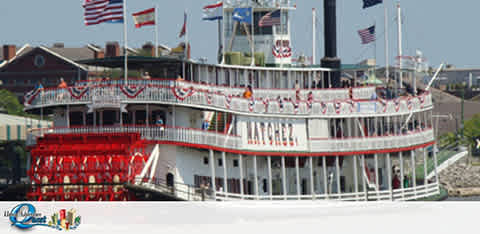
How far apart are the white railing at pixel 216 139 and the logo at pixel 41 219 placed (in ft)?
15.5

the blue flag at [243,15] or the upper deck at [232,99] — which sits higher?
the blue flag at [243,15]

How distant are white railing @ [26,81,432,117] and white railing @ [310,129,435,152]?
3.53ft

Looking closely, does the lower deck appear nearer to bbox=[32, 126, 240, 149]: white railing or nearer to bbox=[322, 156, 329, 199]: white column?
bbox=[322, 156, 329, 199]: white column

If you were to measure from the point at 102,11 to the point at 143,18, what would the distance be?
99.7 inches

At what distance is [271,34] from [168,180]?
14.0 metres

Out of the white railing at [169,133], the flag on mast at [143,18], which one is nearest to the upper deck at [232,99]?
the white railing at [169,133]

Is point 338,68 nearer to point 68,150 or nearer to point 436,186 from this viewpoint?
point 436,186

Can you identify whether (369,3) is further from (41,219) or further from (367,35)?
(41,219)

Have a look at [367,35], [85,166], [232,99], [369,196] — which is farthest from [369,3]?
[85,166]

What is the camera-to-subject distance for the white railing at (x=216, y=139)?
44.8m

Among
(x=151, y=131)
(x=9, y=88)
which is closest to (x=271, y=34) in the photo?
(x=151, y=131)

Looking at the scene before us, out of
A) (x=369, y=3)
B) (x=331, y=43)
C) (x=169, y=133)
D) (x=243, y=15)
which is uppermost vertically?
(x=369, y=3)

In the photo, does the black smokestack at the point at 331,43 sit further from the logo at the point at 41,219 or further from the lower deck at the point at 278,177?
the logo at the point at 41,219

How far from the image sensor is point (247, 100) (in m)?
47.4
